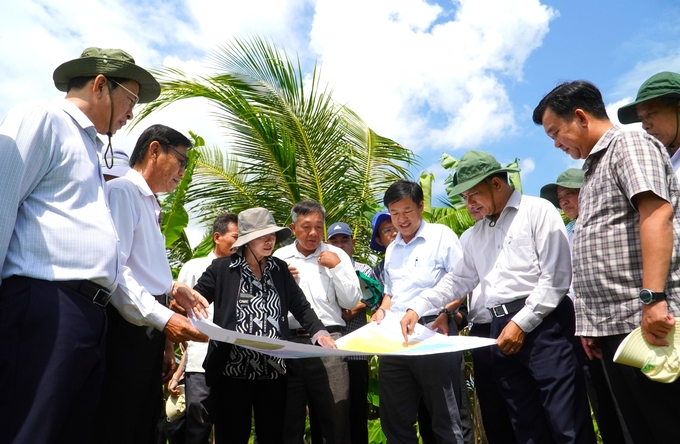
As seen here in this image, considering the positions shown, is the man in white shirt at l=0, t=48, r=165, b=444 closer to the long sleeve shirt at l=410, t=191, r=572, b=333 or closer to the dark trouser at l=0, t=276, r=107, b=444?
the dark trouser at l=0, t=276, r=107, b=444

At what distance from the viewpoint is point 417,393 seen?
401 cm

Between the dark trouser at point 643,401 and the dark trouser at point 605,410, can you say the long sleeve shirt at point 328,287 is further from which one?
the dark trouser at point 643,401

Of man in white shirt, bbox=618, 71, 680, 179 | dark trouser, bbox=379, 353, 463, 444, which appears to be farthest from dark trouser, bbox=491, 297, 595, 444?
man in white shirt, bbox=618, 71, 680, 179

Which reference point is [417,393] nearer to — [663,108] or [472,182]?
[472,182]

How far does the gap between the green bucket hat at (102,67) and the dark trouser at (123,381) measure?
1.15 meters

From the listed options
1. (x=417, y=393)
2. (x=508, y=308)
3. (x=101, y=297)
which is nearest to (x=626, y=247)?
(x=508, y=308)

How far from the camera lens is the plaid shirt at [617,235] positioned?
2.38m

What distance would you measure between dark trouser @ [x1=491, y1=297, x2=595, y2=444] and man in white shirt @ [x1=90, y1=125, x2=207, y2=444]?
1.79 meters

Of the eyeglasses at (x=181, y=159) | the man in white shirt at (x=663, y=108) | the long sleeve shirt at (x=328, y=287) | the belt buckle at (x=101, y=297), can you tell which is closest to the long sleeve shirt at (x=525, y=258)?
the man in white shirt at (x=663, y=108)

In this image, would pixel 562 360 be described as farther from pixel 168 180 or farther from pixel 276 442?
pixel 168 180

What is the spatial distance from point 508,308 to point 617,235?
928 mm

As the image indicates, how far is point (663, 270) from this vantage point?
2258 millimetres

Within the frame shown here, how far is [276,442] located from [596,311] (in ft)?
8.09

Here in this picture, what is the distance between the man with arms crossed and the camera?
2.29 m
